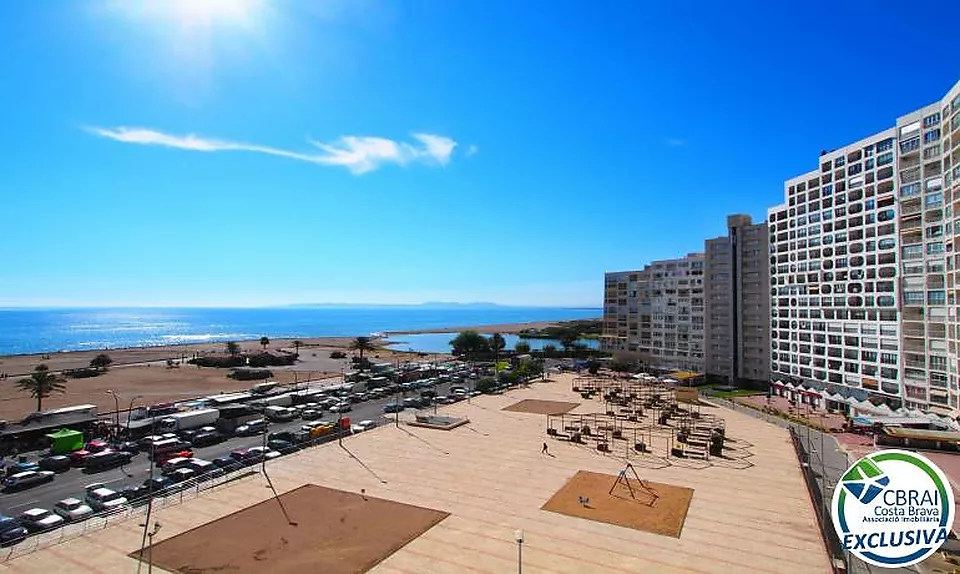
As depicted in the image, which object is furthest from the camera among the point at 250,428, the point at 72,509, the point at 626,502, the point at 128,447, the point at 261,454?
the point at 250,428

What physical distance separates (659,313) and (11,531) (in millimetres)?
89526

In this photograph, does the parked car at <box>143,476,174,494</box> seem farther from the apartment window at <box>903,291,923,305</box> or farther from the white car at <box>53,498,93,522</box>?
the apartment window at <box>903,291,923,305</box>

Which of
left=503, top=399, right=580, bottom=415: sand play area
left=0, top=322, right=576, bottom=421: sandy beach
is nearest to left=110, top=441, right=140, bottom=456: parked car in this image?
left=0, top=322, right=576, bottom=421: sandy beach

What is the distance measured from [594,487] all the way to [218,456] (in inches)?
1113

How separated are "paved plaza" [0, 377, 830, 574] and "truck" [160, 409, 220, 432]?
61.3 ft

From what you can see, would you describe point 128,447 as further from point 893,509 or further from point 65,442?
point 893,509

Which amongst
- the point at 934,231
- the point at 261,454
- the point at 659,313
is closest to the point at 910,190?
the point at 934,231

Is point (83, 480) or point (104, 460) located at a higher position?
point (104, 460)

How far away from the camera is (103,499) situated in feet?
95.9

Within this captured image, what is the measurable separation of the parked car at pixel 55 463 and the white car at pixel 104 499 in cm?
890

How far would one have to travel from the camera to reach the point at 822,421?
56.4 meters

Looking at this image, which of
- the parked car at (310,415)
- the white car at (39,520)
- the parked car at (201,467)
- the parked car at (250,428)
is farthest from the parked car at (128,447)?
the parked car at (310,415)

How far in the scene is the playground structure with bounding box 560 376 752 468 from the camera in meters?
34.7

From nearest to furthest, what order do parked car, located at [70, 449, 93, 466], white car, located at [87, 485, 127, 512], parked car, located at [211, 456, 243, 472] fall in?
white car, located at [87, 485, 127, 512]
parked car, located at [211, 456, 243, 472]
parked car, located at [70, 449, 93, 466]
